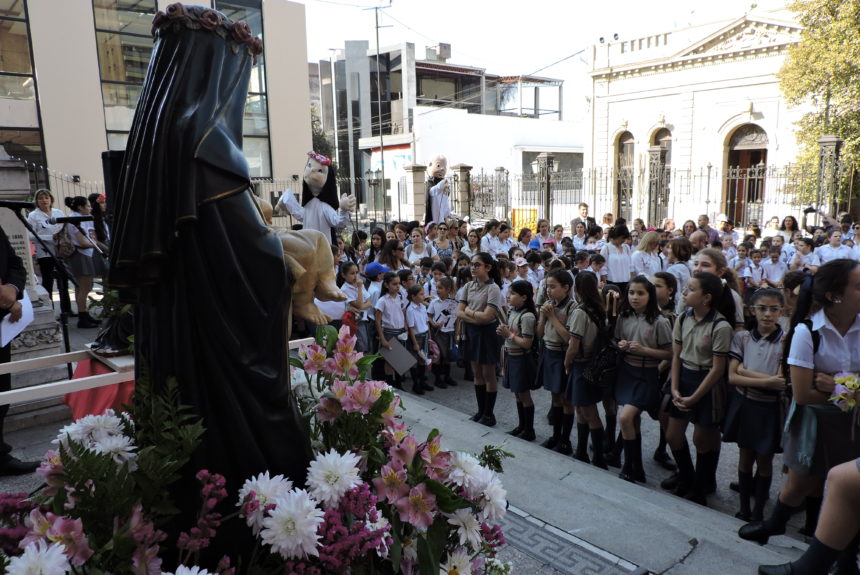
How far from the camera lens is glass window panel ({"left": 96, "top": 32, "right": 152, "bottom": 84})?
Answer: 57.8ft

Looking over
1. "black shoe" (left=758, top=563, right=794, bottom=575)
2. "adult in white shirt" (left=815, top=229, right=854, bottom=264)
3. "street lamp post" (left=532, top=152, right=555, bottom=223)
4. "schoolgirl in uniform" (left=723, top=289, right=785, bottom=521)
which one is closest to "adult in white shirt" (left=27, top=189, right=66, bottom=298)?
"schoolgirl in uniform" (left=723, top=289, right=785, bottom=521)

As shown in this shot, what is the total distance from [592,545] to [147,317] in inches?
94.5

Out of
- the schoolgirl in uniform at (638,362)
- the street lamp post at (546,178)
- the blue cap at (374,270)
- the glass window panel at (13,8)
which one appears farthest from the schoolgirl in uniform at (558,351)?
the glass window panel at (13,8)

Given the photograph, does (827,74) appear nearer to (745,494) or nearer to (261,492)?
(745,494)

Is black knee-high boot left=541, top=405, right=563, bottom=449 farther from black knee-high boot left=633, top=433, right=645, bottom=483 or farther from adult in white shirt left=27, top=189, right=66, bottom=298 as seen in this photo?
adult in white shirt left=27, top=189, right=66, bottom=298

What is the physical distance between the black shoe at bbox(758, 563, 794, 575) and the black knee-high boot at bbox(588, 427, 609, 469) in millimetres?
1772

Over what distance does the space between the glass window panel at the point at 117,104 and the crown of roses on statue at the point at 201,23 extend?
1820 cm

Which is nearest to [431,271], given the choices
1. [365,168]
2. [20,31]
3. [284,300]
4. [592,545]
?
[592,545]

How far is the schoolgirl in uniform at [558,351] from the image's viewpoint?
16.1ft

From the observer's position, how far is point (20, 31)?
16109 millimetres

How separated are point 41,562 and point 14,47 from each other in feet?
63.7

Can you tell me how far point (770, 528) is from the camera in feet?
11.1

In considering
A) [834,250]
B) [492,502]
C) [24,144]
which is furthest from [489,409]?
[24,144]

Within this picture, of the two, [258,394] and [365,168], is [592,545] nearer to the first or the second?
[258,394]
